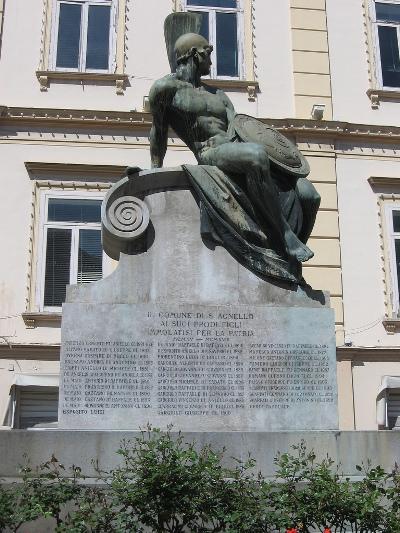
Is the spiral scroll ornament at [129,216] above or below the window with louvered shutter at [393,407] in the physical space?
above

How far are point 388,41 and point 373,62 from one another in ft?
2.43

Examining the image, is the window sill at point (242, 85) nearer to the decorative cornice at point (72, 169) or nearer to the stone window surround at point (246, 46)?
the stone window surround at point (246, 46)

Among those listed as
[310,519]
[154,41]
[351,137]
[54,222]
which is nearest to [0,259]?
[54,222]

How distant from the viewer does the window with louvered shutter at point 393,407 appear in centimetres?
1484

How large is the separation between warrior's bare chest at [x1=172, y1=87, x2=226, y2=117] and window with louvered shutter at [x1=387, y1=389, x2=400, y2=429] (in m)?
9.35

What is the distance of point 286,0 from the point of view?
17.8 meters

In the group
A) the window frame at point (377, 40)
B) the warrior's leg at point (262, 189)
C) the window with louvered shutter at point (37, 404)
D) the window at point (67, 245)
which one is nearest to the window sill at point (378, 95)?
the window frame at point (377, 40)

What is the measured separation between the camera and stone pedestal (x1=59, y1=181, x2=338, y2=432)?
19.9 feet

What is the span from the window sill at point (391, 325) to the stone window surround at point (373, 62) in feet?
16.4

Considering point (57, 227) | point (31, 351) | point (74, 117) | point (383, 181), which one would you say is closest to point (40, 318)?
point (31, 351)

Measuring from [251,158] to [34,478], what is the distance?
127 inches

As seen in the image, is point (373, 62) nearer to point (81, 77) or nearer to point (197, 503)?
point (81, 77)

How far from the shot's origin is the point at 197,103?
711 centimetres

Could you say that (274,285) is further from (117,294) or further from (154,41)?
(154,41)
